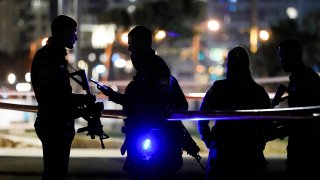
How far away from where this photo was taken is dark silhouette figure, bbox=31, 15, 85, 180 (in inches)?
164

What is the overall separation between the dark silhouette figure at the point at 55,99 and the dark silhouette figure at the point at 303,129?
5.41 feet

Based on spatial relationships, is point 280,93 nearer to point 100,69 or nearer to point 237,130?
point 237,130

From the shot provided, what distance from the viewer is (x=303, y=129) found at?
424 centimetres

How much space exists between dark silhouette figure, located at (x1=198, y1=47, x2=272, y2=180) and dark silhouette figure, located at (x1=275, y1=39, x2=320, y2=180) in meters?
0.32

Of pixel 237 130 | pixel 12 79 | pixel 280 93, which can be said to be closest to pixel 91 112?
pixel 237 130

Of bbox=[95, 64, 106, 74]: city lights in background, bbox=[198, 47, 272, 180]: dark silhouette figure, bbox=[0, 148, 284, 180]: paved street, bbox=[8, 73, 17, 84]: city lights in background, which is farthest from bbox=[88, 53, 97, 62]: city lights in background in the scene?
bbox=[198, 47, 272, 180]: dark silhouette figure

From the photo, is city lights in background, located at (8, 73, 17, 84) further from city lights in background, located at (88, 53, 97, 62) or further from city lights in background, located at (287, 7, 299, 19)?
city lights in background, located at (287, 7, 299, 19)

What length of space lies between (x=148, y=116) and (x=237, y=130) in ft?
2.17

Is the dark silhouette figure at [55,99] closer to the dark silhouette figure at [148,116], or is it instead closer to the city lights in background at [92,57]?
the dark silhouette figure at [148,116]

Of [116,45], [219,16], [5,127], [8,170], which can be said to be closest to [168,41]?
[116,45]

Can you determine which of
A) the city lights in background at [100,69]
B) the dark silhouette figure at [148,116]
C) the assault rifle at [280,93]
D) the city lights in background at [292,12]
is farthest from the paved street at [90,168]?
the city lights in background at [292,12]

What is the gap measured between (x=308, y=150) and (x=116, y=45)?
45.2m

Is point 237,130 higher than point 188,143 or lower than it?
higher

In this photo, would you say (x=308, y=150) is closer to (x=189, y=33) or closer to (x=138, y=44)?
(x=138, y=44)
